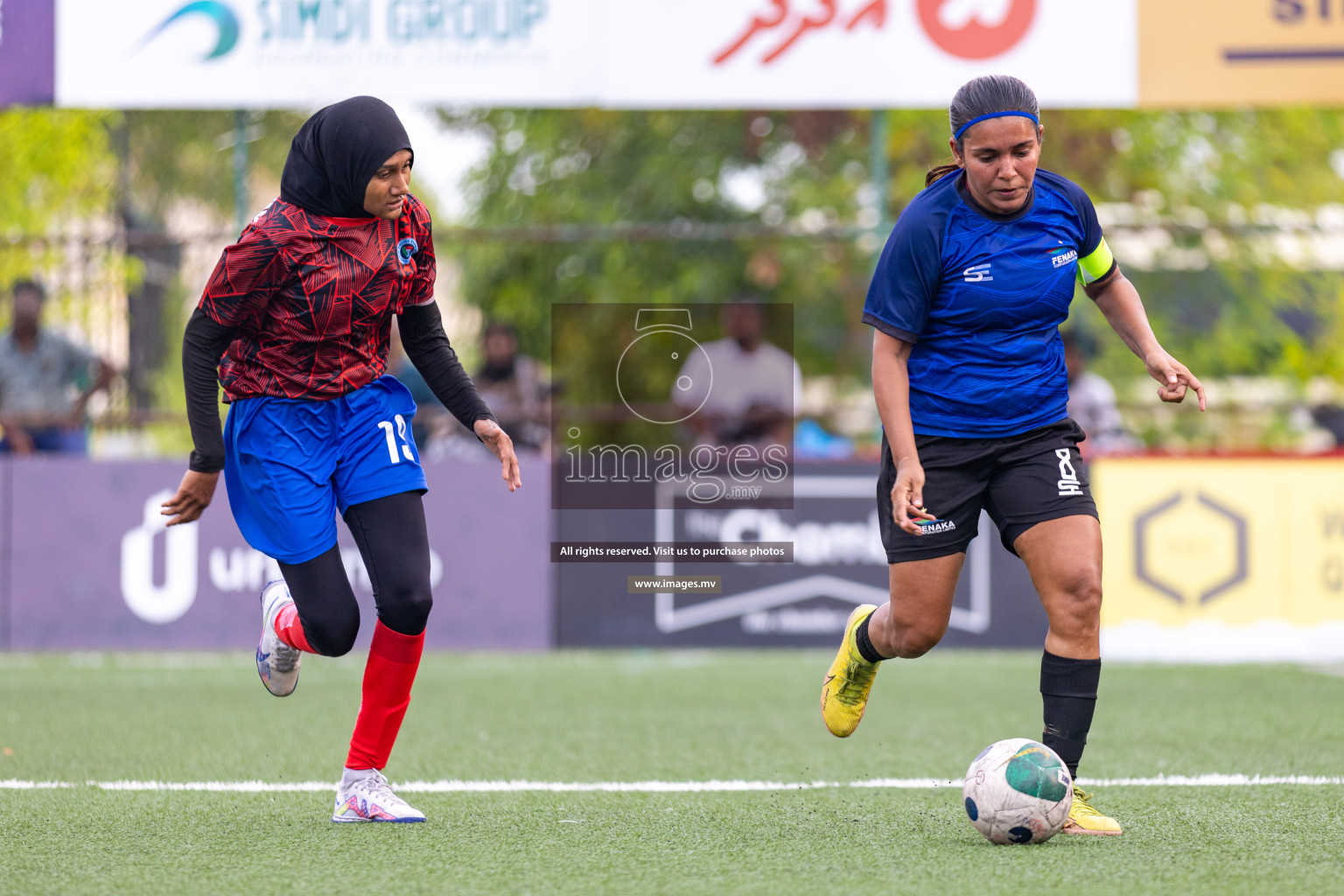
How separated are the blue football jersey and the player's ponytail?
243 millimetres

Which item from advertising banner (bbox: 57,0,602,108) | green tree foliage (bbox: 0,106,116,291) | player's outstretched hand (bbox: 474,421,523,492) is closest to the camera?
player's outstretched hand (bbox: 474,421,523,492)

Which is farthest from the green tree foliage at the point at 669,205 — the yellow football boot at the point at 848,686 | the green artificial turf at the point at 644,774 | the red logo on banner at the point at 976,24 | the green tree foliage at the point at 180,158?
the yellow football boot at the point at 848,686

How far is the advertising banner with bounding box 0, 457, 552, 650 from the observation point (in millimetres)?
10078

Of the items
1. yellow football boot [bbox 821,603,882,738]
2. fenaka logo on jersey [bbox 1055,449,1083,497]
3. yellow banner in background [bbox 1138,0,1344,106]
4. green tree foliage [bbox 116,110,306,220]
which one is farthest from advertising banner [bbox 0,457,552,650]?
fenaka logo on jersey [bbox 1055,449,1083,497]

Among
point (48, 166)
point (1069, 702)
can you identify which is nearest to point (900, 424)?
point (1069, 702)

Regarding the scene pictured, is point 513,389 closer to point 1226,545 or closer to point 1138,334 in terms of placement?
point 1226,545

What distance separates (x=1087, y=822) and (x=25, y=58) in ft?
28.8

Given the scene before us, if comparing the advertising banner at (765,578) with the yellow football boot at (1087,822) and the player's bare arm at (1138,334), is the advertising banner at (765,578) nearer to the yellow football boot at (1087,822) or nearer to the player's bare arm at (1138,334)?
the player's bare arm at (1138,334)

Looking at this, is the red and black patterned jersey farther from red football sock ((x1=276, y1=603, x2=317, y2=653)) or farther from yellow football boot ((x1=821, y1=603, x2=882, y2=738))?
yellow football boot ((x1=821, y1=603, x2=882, y2=738))

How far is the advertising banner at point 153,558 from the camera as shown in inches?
397

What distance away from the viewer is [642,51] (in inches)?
408

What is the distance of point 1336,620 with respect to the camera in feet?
32.8

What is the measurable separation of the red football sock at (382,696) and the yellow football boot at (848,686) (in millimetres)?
1371

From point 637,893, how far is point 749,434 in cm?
690
